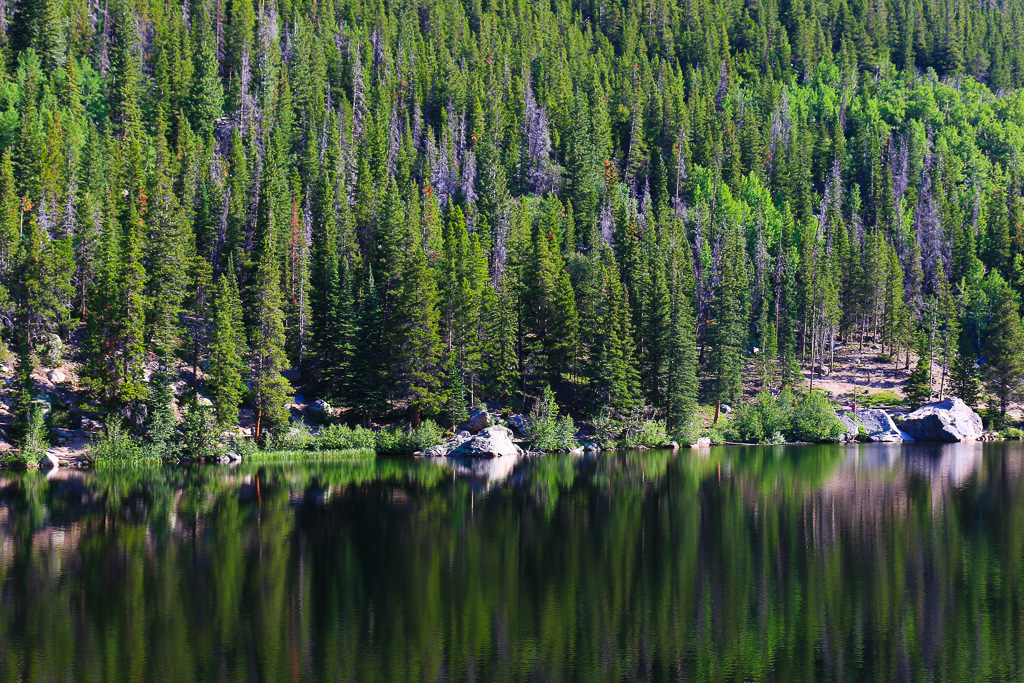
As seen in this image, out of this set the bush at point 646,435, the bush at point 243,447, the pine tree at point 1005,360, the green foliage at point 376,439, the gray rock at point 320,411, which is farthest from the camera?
the pine tree at point 1005,360

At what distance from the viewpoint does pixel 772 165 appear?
144875mm

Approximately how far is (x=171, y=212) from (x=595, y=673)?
68.1 meters

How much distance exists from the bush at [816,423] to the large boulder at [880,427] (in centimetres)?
251

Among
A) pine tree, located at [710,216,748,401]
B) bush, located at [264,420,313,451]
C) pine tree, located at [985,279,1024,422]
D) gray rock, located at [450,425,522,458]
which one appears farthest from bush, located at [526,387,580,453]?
pine tree, located at [985,279,1024,422]

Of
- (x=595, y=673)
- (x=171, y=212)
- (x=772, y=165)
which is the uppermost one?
(x=772, y=165)

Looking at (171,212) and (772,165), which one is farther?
(772,165)

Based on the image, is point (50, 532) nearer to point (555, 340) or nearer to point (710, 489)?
point (710, 489)

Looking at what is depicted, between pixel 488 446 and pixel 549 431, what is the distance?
556 cm

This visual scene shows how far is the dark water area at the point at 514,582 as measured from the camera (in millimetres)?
18594

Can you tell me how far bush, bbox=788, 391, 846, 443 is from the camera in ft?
260

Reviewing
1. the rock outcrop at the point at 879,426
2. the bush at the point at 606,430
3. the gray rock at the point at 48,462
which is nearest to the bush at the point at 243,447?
the gray rock at the point at 48,462

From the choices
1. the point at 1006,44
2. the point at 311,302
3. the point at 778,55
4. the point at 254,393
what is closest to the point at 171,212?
the point at 311,302

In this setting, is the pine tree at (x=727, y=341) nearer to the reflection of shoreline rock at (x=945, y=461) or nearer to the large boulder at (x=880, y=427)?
the large boulder at (x=880, y=427)

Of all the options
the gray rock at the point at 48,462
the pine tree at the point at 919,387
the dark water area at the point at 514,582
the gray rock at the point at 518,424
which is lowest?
the dark water area at the point at 514,582
